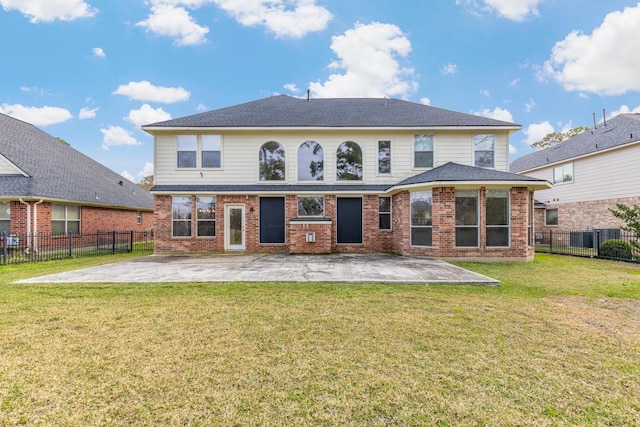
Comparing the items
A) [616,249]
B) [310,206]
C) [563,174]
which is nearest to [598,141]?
[563,174]

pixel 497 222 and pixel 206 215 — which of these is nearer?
pixel 497 222

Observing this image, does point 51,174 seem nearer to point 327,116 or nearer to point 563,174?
point 327,116

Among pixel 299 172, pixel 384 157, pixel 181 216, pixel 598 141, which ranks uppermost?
pixel 598 141

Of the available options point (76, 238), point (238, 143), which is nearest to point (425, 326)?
point (238, 143)

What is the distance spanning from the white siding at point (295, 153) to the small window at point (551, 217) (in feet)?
30.9

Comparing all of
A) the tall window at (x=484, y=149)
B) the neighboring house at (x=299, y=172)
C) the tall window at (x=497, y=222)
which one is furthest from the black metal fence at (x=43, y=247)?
the tall window at (x=484, y=149)

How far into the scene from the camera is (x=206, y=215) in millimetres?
12383

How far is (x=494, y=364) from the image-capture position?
2.89 meters

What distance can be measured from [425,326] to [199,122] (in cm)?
1245

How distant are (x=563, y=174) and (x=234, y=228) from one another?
20555 mm

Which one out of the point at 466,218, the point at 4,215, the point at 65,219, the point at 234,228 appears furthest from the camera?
the point at 65,219

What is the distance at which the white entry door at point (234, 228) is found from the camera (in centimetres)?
1239

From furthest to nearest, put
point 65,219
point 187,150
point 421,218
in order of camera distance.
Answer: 1. point 65,219
2. point 187,150
3. point 421,218

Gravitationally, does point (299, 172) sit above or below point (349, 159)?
below
